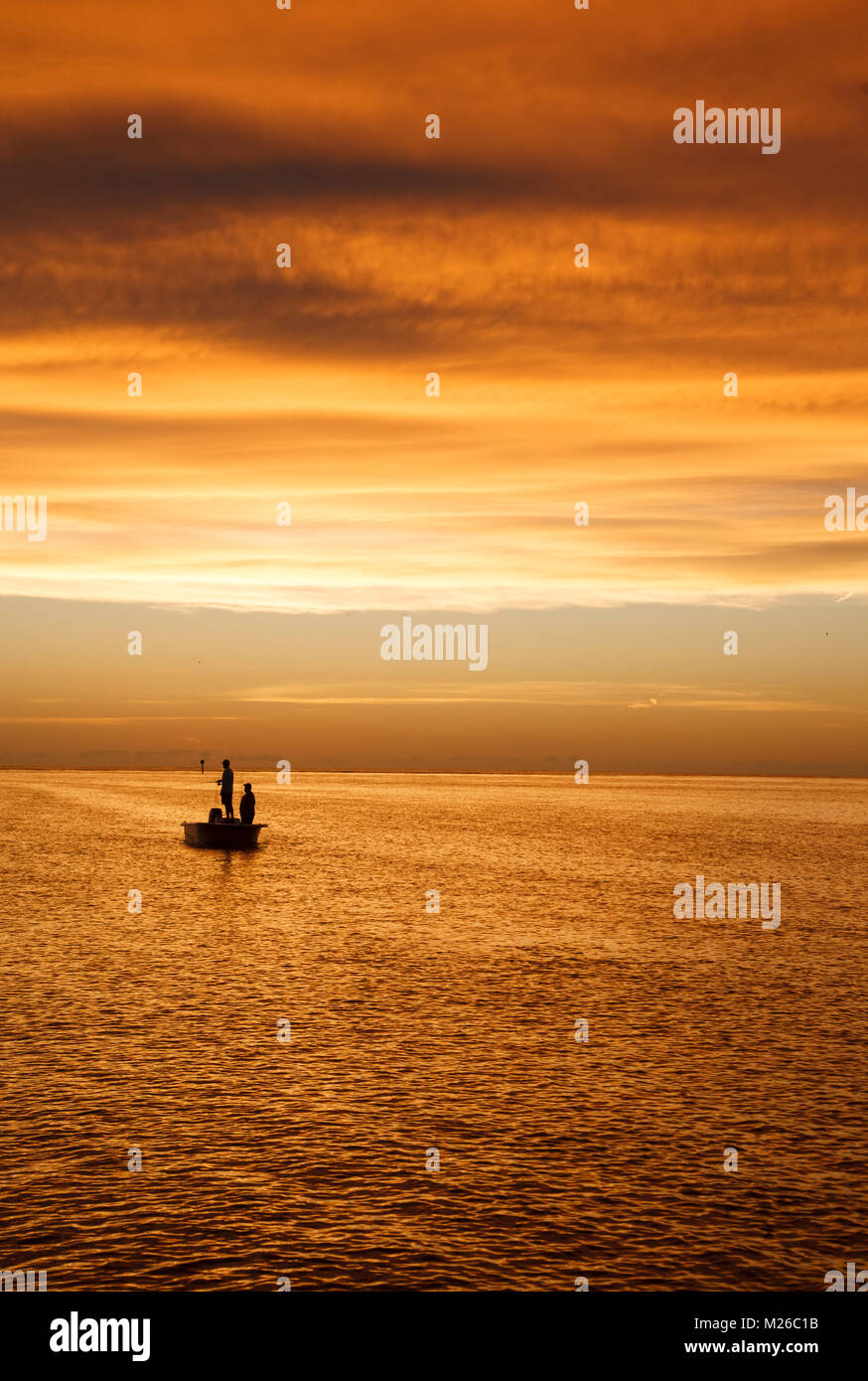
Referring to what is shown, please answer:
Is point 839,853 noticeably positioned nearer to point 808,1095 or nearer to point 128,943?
point 128,943

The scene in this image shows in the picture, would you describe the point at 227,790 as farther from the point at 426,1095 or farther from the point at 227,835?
the point at 426,1095

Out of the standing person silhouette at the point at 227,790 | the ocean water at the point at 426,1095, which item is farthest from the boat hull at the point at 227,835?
the ocean water at the point at 426,1095

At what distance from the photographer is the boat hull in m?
62.5

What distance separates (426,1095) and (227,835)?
146ft

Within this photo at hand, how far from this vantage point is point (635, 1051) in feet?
76.3

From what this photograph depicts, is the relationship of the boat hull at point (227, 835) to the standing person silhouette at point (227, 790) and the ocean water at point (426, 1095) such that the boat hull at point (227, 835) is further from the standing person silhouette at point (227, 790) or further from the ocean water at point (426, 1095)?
the ocean water at point (426, 1095)

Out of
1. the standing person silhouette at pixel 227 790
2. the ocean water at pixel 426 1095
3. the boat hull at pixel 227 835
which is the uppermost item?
the standing person silhouette at pixel 227 790

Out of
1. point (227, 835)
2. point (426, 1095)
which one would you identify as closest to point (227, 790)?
point (227, 835)

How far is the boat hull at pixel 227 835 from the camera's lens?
62531 millimetres

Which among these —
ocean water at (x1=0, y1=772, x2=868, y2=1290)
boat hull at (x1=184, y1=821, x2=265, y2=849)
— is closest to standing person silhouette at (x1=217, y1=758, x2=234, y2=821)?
boat hull at (x1=184, y1=821, x2=265, y2=849)

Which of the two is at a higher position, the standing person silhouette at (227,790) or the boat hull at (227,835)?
the standing person silhouette at (227,790)

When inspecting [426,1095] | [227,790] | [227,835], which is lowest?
[426,1095]

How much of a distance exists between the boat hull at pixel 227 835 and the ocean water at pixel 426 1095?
1652 centimetres

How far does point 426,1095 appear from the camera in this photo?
65.7 feet
